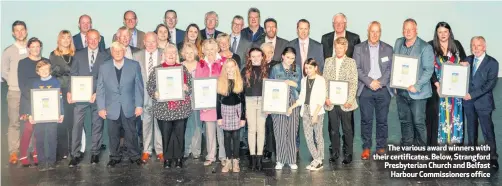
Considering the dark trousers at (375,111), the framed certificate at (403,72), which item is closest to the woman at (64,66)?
the dark trousers at (375,111)

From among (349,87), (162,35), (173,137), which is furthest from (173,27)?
(349,87)

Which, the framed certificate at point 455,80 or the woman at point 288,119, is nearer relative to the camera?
the woman at point 288,119

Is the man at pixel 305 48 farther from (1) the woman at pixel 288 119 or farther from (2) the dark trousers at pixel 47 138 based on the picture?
(2) the dark trousers at pixel 47 138

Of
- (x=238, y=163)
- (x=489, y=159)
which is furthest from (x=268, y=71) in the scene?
(x=489, y=159)

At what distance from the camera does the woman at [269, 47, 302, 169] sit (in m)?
7.08

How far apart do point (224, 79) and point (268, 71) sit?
20.2 inches

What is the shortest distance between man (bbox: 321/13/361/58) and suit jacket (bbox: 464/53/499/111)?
1.45 metres

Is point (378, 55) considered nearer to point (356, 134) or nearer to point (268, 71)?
point (268, 71)

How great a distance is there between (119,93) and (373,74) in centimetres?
303

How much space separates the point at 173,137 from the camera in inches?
290

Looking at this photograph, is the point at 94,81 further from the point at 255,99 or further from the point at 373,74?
the point at 373,74

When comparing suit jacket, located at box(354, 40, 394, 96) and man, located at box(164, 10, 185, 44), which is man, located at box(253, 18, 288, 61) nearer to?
suit jacket, located at box(354, 40, 394, 96)

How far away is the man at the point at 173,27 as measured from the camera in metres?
8.41

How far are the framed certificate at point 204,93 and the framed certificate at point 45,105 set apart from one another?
67.1 inches
